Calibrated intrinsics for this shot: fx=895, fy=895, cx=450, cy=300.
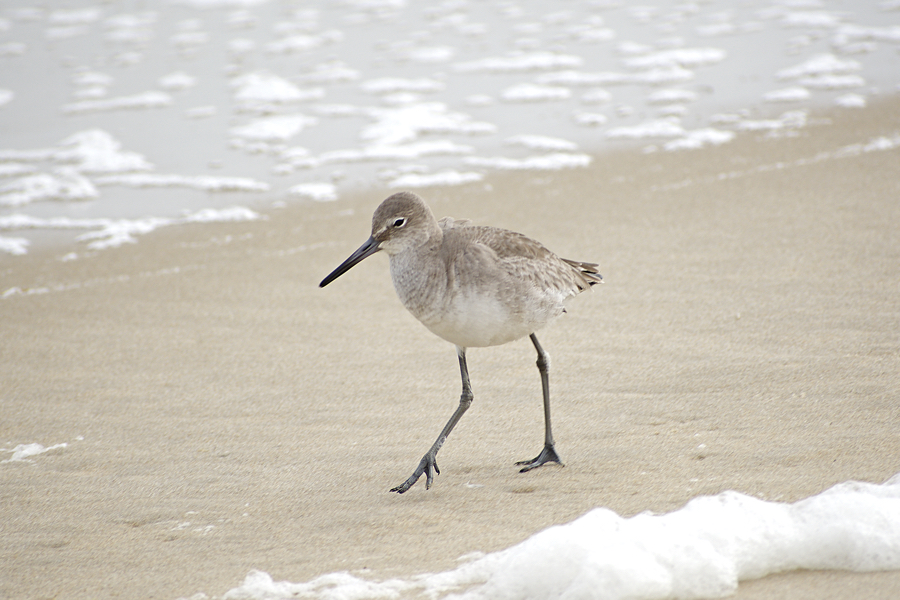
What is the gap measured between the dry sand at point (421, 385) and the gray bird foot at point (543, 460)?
2.4 inches

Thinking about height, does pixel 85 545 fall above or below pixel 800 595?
below

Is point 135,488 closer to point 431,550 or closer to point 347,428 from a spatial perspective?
point 347,428

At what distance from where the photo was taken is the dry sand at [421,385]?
10.2 ft

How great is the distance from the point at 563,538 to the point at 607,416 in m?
1.24

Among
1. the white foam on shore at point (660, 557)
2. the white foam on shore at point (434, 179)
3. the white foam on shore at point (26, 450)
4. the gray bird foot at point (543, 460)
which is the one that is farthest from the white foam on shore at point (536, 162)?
the white foam on shore at point (660, 557)

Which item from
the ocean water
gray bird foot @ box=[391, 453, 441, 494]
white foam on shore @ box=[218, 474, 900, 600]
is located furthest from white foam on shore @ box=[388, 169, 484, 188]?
white foam on shore @ box=[218, 474, 900, 600]

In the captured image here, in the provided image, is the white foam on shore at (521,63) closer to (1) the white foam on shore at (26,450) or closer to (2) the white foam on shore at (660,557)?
(1) the white foam on shore at (26,450)

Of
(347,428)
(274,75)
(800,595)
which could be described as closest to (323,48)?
(274,75)

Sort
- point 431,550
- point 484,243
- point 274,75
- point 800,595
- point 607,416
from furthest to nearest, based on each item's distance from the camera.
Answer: point 274,75 < point 607,416 < point 484,243 < point 431,550 < point 800,595

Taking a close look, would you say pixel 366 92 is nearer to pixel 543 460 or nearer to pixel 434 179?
pixel 434 179

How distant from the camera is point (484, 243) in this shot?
11.5 ft

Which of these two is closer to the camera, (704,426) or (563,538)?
(563,538)

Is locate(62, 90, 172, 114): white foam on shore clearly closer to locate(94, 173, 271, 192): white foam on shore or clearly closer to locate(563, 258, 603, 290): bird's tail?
locate(94, 173, 271, 192): white foam on shore

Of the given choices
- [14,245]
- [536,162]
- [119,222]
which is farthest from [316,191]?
[14,245]
